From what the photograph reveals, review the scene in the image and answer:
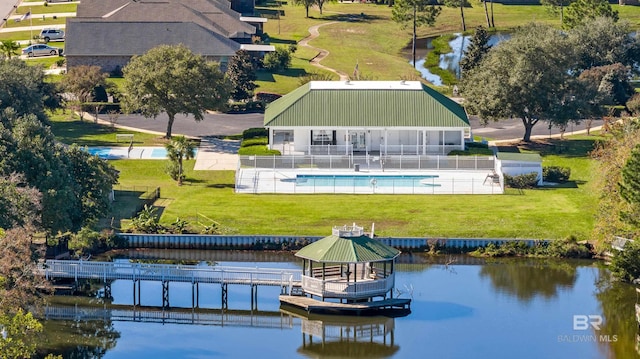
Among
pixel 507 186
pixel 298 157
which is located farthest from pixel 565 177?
pixel 298 157

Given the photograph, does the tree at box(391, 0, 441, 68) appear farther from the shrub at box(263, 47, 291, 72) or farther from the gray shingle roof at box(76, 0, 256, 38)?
the shrub at box(263, 47, 291, 72)

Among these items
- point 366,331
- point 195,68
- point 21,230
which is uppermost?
point 195,68

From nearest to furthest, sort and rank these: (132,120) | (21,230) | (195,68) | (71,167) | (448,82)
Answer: (21,230) < (71,167) < (195,68) < (132,120) < (448,82)

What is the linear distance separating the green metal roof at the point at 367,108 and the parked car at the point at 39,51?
143 feet

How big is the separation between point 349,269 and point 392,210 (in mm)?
19264

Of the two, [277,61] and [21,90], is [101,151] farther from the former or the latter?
[277,61]

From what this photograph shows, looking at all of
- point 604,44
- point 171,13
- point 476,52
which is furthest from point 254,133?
point 604,44

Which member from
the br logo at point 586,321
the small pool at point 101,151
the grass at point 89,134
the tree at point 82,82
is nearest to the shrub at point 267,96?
the tree at point 82,82

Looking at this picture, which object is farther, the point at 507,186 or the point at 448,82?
the point at 448,82

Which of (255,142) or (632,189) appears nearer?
(632,189)

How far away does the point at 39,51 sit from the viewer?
15525 centimetres

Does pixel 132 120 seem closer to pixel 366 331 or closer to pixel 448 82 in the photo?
pixel 448 82

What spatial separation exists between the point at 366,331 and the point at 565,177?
34415mm

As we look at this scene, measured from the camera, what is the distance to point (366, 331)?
77625mm
